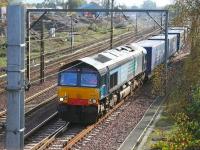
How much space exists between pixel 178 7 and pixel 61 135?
255 inches

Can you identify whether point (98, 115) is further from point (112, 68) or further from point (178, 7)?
point (178, 7)

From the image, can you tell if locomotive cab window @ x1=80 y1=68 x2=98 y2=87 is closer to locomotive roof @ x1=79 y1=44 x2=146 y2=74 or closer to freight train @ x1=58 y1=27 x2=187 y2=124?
freight train @ x1=58 y1=27 x2=187 y2=124

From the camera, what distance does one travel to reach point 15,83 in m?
6.05

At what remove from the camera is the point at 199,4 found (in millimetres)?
16375

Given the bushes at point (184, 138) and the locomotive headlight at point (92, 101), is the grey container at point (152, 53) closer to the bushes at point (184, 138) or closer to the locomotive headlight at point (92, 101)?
the locomotive headlight at point (92, 101)

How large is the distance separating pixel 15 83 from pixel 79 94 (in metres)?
11.9

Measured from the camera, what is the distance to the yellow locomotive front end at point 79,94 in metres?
17.9

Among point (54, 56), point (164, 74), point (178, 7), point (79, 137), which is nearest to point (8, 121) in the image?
point (79, 137)

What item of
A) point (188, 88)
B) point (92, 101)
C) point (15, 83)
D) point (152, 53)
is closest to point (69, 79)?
point (92, 101)

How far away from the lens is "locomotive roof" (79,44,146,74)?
18391 millimetres

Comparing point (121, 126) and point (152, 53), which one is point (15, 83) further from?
point (152, 53)

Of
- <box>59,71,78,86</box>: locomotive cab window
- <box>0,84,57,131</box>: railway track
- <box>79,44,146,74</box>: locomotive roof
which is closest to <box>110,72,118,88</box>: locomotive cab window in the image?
<box>79,44,146,74</box>: locomotive roof

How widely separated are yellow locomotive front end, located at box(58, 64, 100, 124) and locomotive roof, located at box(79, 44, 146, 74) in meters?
0.41

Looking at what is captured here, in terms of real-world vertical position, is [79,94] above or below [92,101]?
above
